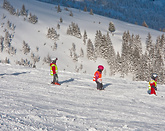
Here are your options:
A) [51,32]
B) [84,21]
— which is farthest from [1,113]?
[84,21]

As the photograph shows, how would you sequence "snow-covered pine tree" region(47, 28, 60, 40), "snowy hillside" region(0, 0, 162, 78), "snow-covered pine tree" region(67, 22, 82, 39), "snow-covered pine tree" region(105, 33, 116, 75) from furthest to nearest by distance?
"snow-covered pine tree" region(67, 22, 82, 39) → "snow-covered pine tree" region(47, 28, 60, 40) → "snow-covered pine tree" region(105, 33, 116, 75) → "snowy hillside" region(0, 0, 162, 78)

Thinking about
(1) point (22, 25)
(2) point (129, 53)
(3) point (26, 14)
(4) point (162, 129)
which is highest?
(3) point (26, 14)

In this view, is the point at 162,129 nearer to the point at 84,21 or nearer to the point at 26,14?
the point at 26,14

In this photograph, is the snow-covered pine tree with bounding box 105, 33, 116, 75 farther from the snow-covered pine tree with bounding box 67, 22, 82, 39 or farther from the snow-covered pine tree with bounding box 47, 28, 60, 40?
the snow-covered pine tree with bounding box 47, 28, 60, 40

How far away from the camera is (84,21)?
110 metres

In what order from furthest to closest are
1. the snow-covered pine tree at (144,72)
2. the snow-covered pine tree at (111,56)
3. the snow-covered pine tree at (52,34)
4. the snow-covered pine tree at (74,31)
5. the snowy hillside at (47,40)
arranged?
the snow-covered pine tree at (74,31) → the snow-covered pine tree at (52,34) → the snow-covered pine tree at (111,56) → the snowy hillside at (47,40) → the snow-covered pine tree at (144,72)

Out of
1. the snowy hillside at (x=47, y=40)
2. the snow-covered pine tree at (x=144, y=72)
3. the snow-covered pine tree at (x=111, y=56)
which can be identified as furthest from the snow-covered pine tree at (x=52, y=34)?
the snow-covered pine tree at (x=144, y=72)

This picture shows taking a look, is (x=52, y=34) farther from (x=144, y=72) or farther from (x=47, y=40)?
(x=144, y=72)

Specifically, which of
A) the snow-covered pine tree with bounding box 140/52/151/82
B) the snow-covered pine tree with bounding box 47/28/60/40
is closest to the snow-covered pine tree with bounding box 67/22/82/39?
the snow-covered pine tree with bounding box 47/28/60/40

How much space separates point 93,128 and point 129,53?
237 feet

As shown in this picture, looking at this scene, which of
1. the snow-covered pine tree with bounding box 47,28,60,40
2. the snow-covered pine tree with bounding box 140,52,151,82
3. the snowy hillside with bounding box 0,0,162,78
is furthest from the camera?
the snow-covered pine tree with bounding box 47,28,60,40

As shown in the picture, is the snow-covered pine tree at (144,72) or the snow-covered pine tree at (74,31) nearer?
the snow-covered pine tree at (144,72)

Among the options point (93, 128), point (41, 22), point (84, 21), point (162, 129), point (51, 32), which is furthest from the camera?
point (84, 21)

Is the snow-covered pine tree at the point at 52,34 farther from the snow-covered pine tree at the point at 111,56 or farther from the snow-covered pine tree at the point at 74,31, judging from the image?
the snow-covered pine tree at the point at 111,56
